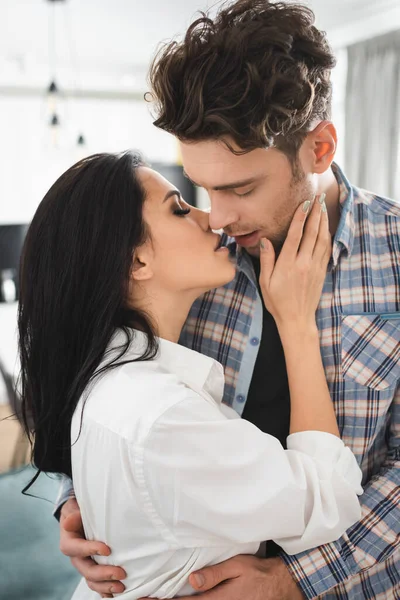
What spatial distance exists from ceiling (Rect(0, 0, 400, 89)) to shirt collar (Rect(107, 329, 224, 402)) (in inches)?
110

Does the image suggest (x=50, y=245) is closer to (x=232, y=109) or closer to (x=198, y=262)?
(x=198, y=262)

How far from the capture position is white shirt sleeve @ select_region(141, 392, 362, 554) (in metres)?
0.88

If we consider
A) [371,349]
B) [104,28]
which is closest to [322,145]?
[371,349]

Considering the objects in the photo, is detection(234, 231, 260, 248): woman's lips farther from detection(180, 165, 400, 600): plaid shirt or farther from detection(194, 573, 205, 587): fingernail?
detection(194, 573, 205, 587): fingernail

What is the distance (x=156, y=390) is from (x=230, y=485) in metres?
0.21

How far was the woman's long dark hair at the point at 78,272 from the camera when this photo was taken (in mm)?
1092

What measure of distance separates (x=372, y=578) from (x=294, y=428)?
40 cm

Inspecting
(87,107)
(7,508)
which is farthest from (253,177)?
(87,107)

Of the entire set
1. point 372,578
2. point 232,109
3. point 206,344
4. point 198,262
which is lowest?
point 372,578

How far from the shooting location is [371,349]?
1170mm

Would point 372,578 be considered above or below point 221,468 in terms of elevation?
below

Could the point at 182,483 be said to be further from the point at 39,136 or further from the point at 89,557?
the point at 39,136

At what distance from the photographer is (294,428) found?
112cm

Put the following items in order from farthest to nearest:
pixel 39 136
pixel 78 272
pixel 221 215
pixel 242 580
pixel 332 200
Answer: pixel 39 136
pixel 332 200
pixel 221 215
pixel 78 272
pixel 242 580
